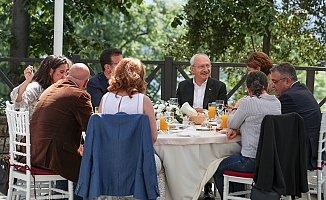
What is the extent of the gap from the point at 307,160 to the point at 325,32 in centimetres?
781

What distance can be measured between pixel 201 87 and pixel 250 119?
1.92 meters

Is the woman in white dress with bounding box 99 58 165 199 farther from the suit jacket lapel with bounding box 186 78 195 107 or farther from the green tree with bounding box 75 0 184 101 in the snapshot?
the green tree with bounding box 75 0 184 101

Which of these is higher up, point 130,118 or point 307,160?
point 130,118

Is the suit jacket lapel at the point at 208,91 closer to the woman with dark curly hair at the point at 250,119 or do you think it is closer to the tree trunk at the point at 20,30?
the woman with dark curly hair at the point at 250,119

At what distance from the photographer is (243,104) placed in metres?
4.36

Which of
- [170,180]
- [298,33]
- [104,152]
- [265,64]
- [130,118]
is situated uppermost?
[298,33]

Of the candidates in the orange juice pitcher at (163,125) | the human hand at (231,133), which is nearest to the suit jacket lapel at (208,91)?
the orange juice pitcher at (163,125)

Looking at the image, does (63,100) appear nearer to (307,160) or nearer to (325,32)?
(307,160)

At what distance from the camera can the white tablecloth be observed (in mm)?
4328

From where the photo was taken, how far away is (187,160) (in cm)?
437

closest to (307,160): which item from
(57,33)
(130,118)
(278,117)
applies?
(278,117)

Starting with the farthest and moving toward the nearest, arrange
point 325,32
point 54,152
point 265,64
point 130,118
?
1. point 325,32
2. point 265,64
3. point 54,152
4. point 130,118

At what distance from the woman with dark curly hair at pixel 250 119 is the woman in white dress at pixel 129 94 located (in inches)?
28.1

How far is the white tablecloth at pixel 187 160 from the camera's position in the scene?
433cm
